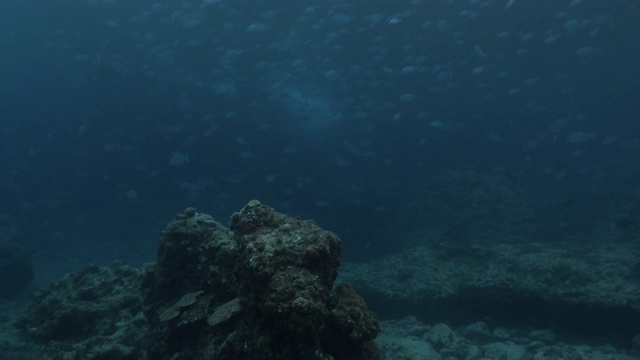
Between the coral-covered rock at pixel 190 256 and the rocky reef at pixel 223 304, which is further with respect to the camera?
the coral-covered rock at pixel 190 256

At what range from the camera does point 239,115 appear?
35.9 meters

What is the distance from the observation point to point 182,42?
36406 millimetres

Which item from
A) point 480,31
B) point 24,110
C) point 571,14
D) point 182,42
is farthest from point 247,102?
point 571,14

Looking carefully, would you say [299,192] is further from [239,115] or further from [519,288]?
[519,288]

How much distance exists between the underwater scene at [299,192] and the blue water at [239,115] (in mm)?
221

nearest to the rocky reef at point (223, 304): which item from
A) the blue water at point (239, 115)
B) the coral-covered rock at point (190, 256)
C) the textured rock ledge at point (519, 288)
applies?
the coral-covered rock at point (190, 256)

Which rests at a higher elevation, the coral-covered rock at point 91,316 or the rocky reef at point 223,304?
the rocky reef at point 223,304

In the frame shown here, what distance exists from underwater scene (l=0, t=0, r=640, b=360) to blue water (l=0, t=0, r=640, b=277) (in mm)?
221

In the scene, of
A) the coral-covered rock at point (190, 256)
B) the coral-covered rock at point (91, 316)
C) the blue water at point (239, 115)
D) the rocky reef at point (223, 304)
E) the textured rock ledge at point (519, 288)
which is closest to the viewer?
the rocky reef at point (223, 304)

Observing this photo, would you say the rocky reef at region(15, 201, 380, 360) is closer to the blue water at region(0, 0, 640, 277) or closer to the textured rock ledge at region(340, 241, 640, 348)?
the textured rock ledge at region(340, 241, 640, 348)

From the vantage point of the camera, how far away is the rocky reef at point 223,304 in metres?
3.79

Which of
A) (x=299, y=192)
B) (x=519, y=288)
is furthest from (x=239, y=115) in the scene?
(x=519, y=288)

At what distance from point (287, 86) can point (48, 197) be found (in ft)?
73.1

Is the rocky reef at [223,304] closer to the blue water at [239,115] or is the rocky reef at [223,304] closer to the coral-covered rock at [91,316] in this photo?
the coral-covered rock at [91,316]
